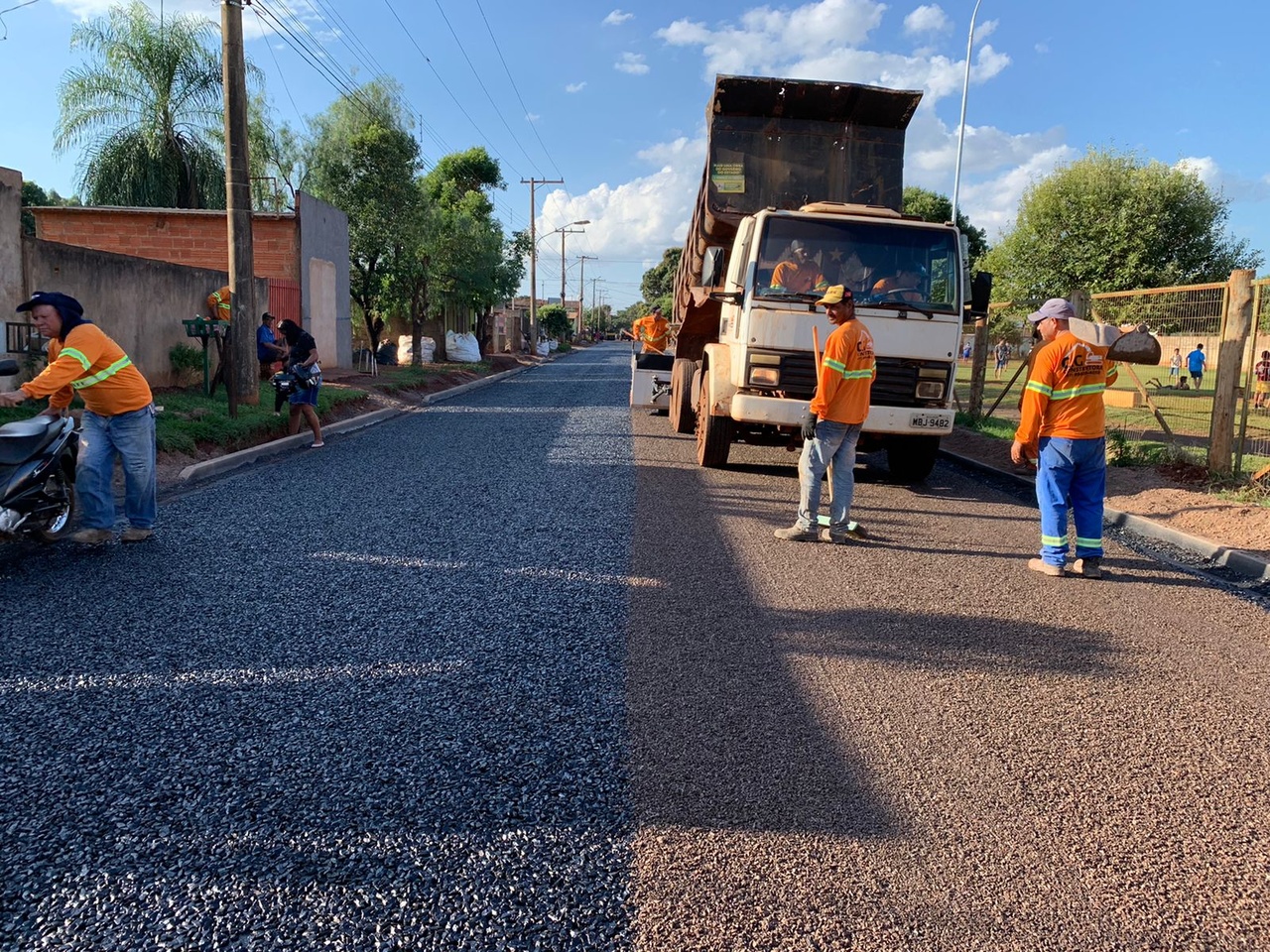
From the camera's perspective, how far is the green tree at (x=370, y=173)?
24156 mm

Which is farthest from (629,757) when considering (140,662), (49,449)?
(49,449)

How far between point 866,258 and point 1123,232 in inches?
736

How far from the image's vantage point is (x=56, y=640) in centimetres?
450

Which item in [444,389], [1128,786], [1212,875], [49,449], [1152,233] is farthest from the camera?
[1152,233]

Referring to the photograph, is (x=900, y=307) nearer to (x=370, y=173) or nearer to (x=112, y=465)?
(x=112, y=465)

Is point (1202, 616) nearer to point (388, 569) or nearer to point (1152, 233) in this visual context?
point (388, 569)

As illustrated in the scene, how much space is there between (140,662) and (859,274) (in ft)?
23.1

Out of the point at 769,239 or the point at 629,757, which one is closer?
the point at 629,757

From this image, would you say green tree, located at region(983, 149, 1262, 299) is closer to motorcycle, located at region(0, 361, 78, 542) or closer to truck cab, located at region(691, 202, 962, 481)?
truck cab, located at region(691, 202, 962, 481)

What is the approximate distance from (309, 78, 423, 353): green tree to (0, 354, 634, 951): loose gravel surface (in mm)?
18921

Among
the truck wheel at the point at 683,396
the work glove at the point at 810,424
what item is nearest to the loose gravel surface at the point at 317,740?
the work glove at the point at 810,424

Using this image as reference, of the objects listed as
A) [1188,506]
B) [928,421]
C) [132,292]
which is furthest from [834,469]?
[132,292]

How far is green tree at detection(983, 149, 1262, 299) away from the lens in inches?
948

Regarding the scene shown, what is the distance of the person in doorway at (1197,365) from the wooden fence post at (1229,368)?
3.94 feet
